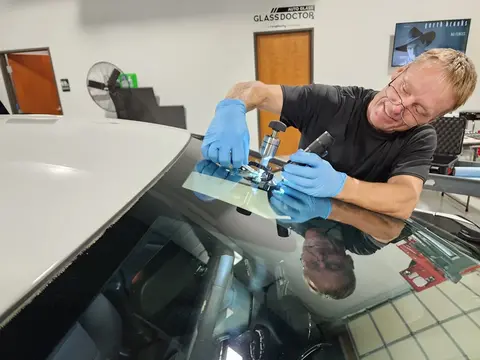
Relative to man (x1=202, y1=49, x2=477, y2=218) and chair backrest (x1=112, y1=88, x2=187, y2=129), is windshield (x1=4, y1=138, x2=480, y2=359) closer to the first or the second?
man (x1=202, y1=49, x2=477, y2=218)

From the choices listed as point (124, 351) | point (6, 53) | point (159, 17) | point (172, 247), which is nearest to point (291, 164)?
point (172, 247)

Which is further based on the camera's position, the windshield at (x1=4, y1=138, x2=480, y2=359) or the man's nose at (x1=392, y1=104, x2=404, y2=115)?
the man's nose at (x1=392, y1=104, x2=404, y2=115)

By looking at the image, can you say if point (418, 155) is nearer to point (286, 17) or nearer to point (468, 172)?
point (468, 172)

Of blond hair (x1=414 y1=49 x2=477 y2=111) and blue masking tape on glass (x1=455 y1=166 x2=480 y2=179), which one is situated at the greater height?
blond hair (x1=414 y1=49 x2=477 y2=111)

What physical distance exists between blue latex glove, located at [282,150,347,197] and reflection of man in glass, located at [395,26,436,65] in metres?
4.26

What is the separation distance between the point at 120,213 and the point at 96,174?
0.60 ft

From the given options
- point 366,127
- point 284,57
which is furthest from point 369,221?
point 284,57

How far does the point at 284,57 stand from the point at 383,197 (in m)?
4.26

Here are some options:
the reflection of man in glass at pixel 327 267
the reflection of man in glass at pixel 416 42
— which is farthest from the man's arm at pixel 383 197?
the reflection of man in glass at pixel 416 42

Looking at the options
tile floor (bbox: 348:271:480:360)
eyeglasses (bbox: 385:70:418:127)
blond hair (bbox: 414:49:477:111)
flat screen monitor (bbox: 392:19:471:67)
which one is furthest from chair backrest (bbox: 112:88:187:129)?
tile floor (bbox: 348:271:480:360)

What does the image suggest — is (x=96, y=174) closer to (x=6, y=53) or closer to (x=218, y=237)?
(x=218, y=237)

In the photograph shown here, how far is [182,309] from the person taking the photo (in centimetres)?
54

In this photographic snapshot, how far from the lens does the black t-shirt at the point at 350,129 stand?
136 centimetres

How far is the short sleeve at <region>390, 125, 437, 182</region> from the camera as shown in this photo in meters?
1.26
